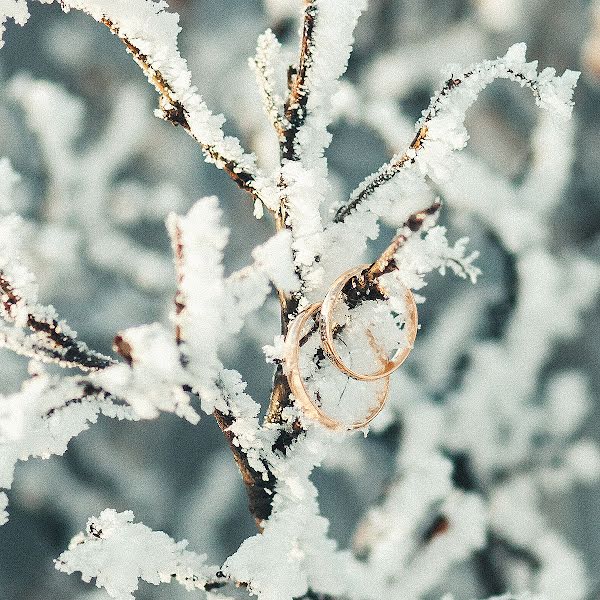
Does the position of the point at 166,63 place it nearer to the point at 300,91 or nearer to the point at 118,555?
the point at 300,91

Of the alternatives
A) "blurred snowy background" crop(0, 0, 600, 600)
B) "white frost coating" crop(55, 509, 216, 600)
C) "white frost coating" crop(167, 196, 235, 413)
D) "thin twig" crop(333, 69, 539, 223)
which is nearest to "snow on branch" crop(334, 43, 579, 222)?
"thin twig" crop(333, 69, 539, 223)

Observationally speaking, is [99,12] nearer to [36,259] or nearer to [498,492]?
[36,259]

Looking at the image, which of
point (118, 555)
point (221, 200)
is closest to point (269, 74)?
point (118, 555)

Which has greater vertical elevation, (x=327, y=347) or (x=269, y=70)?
(x=269, y=70)

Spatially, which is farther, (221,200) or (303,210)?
(221,200)

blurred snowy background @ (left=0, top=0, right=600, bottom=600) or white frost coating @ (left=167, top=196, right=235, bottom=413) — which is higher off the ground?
blurred snowy background @ (left=0, top=0, right=600, bottom=600)

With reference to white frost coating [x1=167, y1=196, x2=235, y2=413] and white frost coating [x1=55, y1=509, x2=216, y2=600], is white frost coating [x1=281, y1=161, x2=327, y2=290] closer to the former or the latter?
white frost coating [x1=167, y1=196, x2=235, y2=413]

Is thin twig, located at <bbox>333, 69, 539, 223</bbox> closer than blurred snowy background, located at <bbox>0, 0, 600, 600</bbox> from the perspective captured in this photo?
Yes
